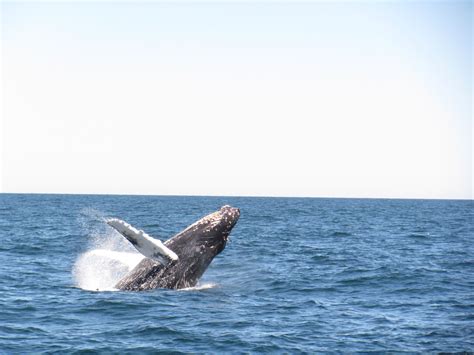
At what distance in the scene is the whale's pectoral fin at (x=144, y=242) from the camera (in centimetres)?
1333

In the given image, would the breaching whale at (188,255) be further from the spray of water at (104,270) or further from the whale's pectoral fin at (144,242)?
the whale's pectoral fin at (144,242)

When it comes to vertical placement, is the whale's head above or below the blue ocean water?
above

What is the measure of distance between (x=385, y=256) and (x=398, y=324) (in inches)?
581

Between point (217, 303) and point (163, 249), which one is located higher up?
point (163, 249)

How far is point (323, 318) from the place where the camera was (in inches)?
564

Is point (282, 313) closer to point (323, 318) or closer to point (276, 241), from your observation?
point (323, 318)

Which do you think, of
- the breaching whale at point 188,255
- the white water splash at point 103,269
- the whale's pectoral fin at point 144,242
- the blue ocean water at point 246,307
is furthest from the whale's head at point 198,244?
the white water splash at point 103,269

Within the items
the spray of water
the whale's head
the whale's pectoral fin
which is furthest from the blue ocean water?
the whale's pectoral fin

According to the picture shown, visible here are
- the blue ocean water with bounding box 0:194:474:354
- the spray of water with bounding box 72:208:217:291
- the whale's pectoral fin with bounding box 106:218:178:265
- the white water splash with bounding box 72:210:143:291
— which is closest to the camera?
the blue ocean water with bounding box 0:194:474:354

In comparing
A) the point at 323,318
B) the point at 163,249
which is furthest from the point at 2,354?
the point at 323,318

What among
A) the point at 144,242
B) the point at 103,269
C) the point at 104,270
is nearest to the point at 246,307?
the point at 144,242

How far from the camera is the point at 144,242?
14.1 m

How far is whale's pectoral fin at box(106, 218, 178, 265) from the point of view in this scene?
13.3 metres

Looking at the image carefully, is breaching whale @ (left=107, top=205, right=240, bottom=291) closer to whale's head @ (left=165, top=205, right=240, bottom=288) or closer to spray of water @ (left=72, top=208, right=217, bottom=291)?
whale's head @ (left=165, top=205, right=240, bottom=288)
